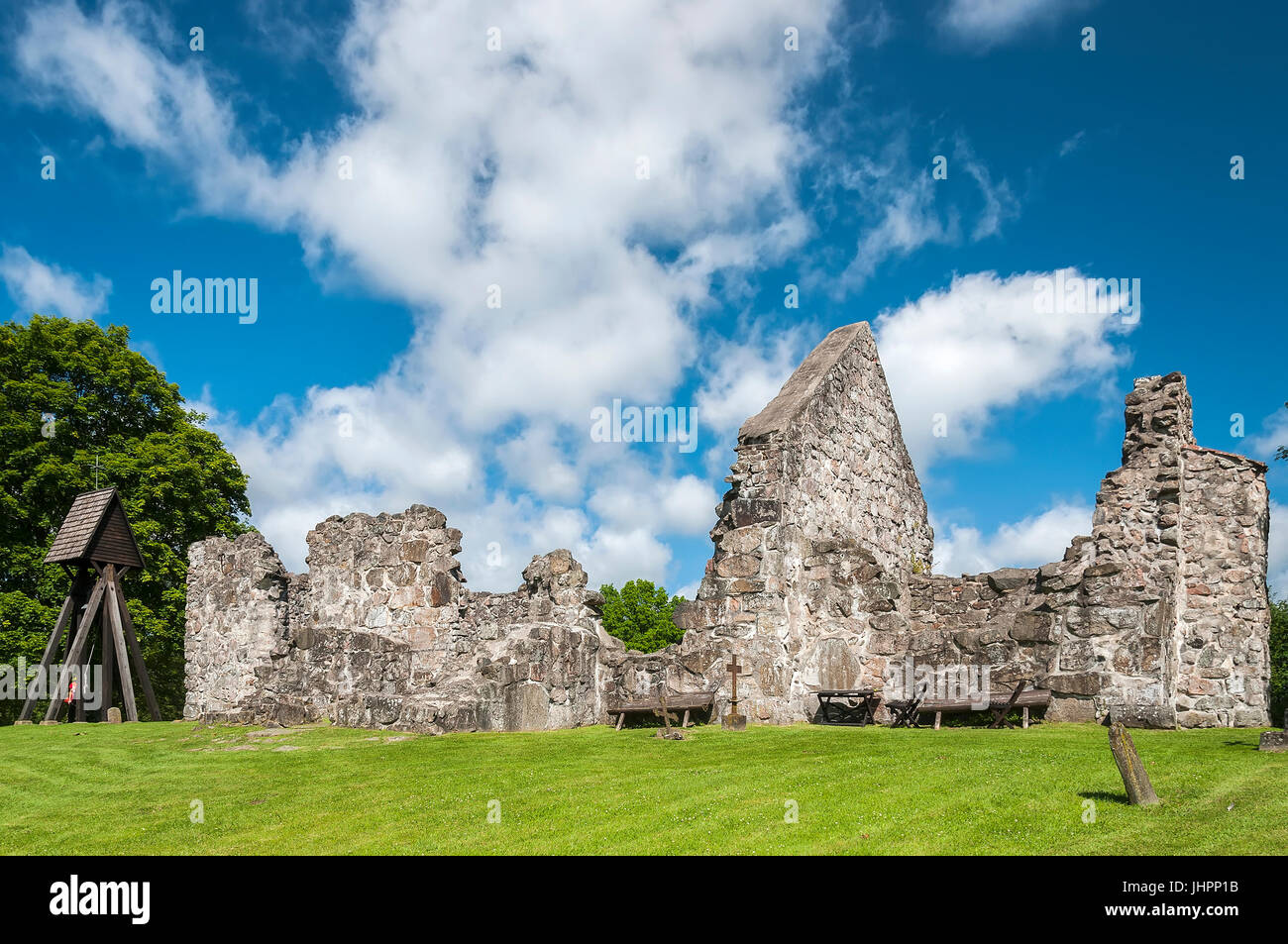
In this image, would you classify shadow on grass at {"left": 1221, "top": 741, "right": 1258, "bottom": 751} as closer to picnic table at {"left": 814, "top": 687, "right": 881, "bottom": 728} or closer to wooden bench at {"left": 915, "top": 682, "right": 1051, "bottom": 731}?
wooden bench at {"left": 915, "top": 682, "right": 1051, "bottom": 731}

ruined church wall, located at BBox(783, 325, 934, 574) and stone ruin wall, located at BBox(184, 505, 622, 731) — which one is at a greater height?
ruined church wall, located at BBox(783, 325, 934, 574)

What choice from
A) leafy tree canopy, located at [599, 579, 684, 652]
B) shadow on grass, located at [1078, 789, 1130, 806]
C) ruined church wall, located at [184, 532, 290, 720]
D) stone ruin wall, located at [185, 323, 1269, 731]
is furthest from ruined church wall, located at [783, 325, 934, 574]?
leafy tree canopy, located at [599, 579, 684, 652]

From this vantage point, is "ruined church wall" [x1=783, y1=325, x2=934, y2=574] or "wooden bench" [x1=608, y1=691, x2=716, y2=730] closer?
"wooden bench" [x1=608, y1=691, x2=716, y2=730]

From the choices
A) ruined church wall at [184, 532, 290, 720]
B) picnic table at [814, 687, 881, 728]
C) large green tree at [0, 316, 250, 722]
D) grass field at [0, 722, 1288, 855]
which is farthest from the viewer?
large green tree at [0, 316, 250, 722]

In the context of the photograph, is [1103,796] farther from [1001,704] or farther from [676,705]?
[676,705]

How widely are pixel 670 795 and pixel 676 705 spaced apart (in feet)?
18.8

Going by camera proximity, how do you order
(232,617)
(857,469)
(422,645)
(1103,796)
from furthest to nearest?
(232,617) < (857,469) < (422,645) < (1103,796)

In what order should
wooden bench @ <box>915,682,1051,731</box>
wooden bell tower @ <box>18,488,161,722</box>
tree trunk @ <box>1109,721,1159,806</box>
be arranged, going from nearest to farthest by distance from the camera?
1. tree trunk @ <box>1109,721,1159,806</box>
2. wooden bench @ <box>915,682,1051,731</box>
3. wooden bell tower @ <box>18,488,161,722</box>

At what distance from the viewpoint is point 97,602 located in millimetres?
20734

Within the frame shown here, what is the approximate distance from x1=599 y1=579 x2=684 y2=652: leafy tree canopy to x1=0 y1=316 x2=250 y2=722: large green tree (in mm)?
22283

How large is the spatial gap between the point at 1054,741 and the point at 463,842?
732cm

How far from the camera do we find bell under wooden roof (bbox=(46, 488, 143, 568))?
20625mm

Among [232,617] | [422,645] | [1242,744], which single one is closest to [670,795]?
[1242,744]
